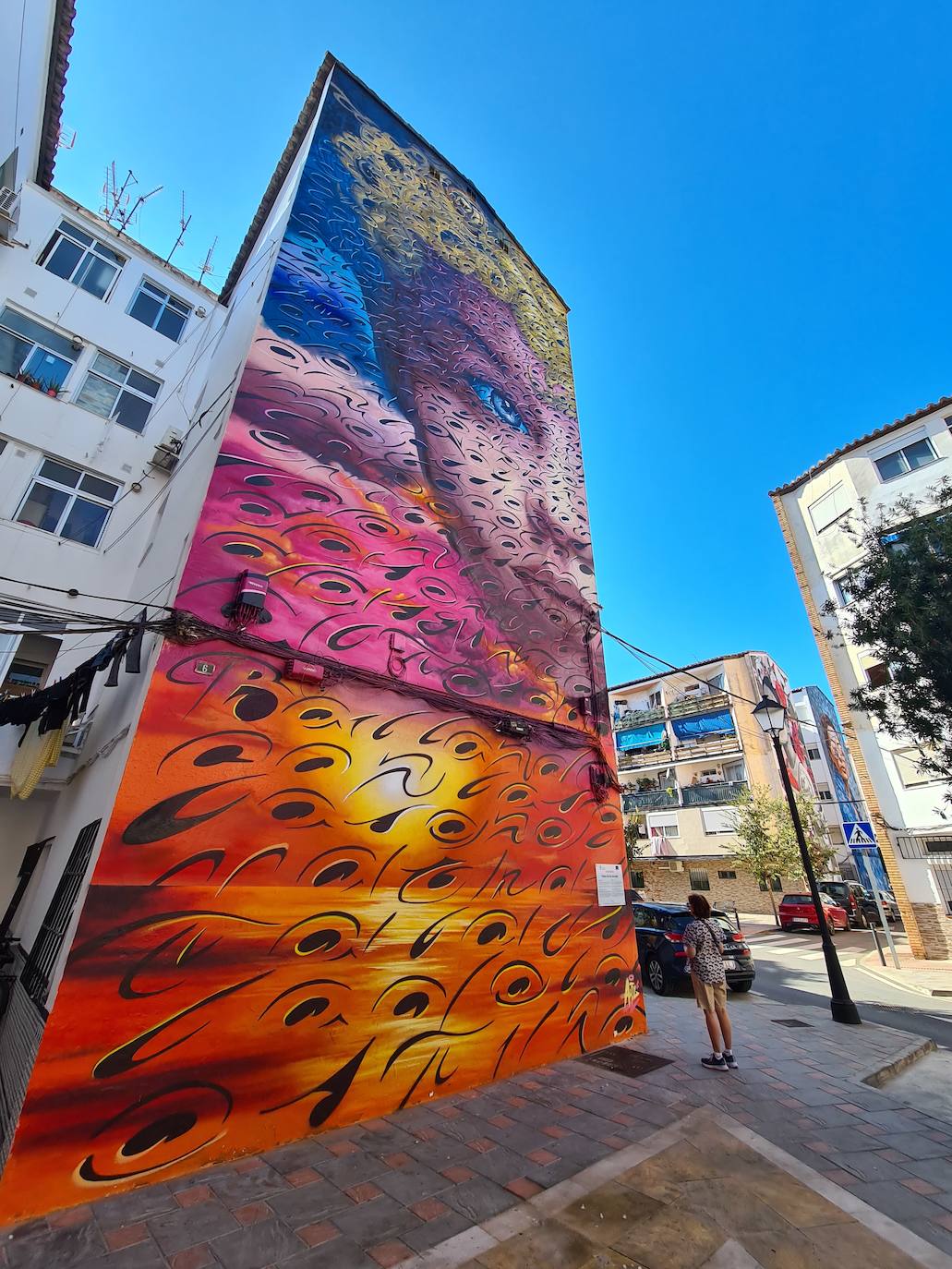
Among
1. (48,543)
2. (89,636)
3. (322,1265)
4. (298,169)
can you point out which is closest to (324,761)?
(322,1265)

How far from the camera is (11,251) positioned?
32.1ft

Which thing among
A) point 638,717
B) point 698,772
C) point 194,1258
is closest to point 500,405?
point 194,1258

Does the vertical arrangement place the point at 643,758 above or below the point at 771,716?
above

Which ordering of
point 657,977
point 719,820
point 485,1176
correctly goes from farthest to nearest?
point 719,820 < point 657,977 < point 485,1176

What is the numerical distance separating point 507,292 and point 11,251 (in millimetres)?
9537

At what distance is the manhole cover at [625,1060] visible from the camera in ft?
17.5

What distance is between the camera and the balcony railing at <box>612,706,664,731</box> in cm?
3344

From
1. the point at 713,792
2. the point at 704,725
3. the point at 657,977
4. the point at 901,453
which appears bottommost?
the point at 657,977

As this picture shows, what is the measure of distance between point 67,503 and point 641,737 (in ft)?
103

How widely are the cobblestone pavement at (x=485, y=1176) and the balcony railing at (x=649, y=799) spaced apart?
1052 inches

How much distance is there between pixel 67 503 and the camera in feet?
29.7

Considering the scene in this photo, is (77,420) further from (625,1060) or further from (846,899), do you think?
Result: (846,899)

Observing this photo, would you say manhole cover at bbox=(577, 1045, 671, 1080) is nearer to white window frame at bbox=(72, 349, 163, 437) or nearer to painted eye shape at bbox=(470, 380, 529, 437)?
painted eye shape at bbox=(470, 380, 529, 437)

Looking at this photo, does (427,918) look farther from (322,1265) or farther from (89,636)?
(89,636)
